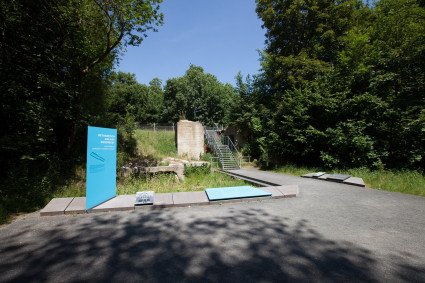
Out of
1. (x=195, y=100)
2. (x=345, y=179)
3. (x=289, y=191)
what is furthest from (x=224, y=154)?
(x=195, y=100)

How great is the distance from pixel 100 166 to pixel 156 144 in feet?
56.5

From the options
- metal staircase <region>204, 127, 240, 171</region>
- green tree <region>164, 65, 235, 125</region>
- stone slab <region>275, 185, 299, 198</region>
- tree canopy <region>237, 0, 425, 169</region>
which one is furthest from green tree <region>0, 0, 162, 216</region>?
green tree <region>164, 65, 235, 125</region>

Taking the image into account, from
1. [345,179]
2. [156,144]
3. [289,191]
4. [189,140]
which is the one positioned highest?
[189,140]

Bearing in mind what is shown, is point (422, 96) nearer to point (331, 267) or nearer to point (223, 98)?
point (331, 267)

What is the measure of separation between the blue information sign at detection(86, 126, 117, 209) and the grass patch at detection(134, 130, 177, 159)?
39.1ft

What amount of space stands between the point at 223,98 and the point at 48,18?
123 feet

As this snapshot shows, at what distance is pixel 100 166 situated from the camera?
21.3ft

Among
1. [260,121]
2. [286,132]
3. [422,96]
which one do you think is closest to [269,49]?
[260,121]

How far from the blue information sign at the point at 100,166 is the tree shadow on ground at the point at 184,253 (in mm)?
1058

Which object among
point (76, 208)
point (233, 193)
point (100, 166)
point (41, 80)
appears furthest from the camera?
point (41, 80)

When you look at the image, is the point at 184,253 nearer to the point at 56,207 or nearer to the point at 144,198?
the point at 144,198

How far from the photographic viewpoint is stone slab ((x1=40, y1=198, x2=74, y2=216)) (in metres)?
5.78

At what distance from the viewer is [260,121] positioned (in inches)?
846

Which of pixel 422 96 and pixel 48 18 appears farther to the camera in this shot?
pixel 422 96
